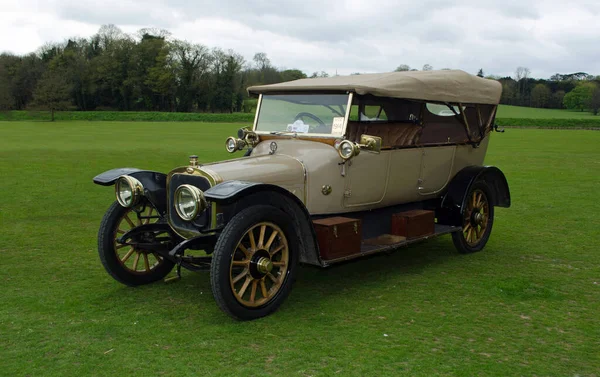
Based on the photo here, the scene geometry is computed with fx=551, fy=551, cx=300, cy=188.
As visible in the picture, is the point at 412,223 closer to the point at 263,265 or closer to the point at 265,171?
the point at 265,171

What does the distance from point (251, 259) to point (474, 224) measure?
4.07 metres

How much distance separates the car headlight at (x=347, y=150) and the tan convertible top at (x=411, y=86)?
608mm

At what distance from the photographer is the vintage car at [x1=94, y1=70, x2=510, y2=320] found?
514 centimetres

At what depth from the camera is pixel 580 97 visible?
79.4 meters

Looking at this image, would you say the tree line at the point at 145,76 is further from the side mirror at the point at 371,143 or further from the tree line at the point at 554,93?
the side mirror at the point at 371,143

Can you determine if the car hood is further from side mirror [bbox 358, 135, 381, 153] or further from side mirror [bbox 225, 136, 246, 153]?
side mirror [bbox 225, 136, 246, 153]

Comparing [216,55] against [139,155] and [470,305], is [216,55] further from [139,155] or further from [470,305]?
[470,305]

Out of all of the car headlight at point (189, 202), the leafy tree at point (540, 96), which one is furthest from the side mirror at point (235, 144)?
the leafy tree at point (540, 96)

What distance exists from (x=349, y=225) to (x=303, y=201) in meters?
0.55

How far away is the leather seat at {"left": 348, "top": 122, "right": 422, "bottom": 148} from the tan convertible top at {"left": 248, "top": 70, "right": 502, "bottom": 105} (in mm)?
442

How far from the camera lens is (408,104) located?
7156 mm

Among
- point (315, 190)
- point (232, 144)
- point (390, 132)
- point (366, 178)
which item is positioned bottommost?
point (315, 190)

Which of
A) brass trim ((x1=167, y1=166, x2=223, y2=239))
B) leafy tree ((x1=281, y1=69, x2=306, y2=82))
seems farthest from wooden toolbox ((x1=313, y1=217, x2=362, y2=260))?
leafy tree ((x1=281, y1=69, x2=306, y2=82))

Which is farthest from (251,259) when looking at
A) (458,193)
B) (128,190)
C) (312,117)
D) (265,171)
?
(458,193)
